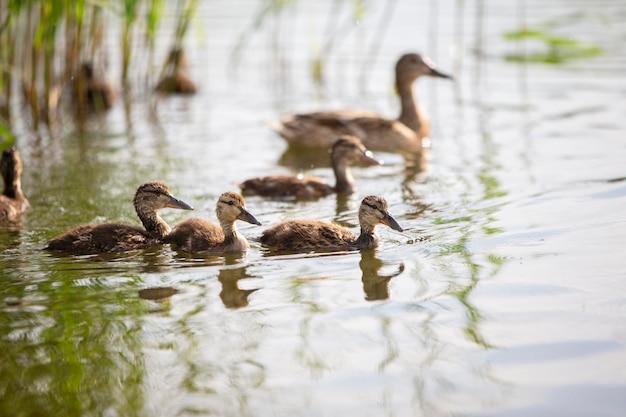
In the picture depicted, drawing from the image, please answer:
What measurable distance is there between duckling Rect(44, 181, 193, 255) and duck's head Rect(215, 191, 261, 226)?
45 centimetres

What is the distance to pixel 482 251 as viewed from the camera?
646 centimetres

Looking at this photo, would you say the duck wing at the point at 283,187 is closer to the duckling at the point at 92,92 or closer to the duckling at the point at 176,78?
the duckling at the point at 176,78

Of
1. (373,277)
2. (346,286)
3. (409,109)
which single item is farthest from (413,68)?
(346,286)

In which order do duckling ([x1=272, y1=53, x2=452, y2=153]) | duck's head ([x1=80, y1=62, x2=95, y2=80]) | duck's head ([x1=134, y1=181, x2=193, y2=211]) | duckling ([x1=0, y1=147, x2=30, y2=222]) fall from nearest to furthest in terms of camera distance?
duck's head ([x1=134, y1=181, x2=193, y2=211]) < duckling ([x1=0, y1=147, x2=30, y2=222]) < duckling ([x1=272, y1=53, x2=452, y2=153]) < duck's head ([x1=80, y1=62, x2=95, y2=80])

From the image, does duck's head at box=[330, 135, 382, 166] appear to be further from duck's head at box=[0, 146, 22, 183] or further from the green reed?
duck's head at box=[0, 146, 22, 183]

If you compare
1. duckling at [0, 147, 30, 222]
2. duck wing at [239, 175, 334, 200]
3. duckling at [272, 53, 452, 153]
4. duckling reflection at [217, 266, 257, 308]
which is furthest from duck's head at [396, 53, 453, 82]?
duckling reflection at [217, 266, 257, 308]

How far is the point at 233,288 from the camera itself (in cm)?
595

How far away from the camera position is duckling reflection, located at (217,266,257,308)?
5.65 metres

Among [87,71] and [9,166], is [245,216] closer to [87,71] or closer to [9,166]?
[9,166]

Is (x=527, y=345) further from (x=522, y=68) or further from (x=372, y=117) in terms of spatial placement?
(x=522, y=68)

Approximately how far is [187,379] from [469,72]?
9.88 meters

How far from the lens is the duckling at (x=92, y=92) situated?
11.7m

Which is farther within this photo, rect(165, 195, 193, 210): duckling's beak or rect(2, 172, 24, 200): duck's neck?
rect(2, 172, 24, 200): duck's neck

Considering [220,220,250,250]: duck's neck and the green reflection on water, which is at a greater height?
[220,220,250,250]: duck's neck
